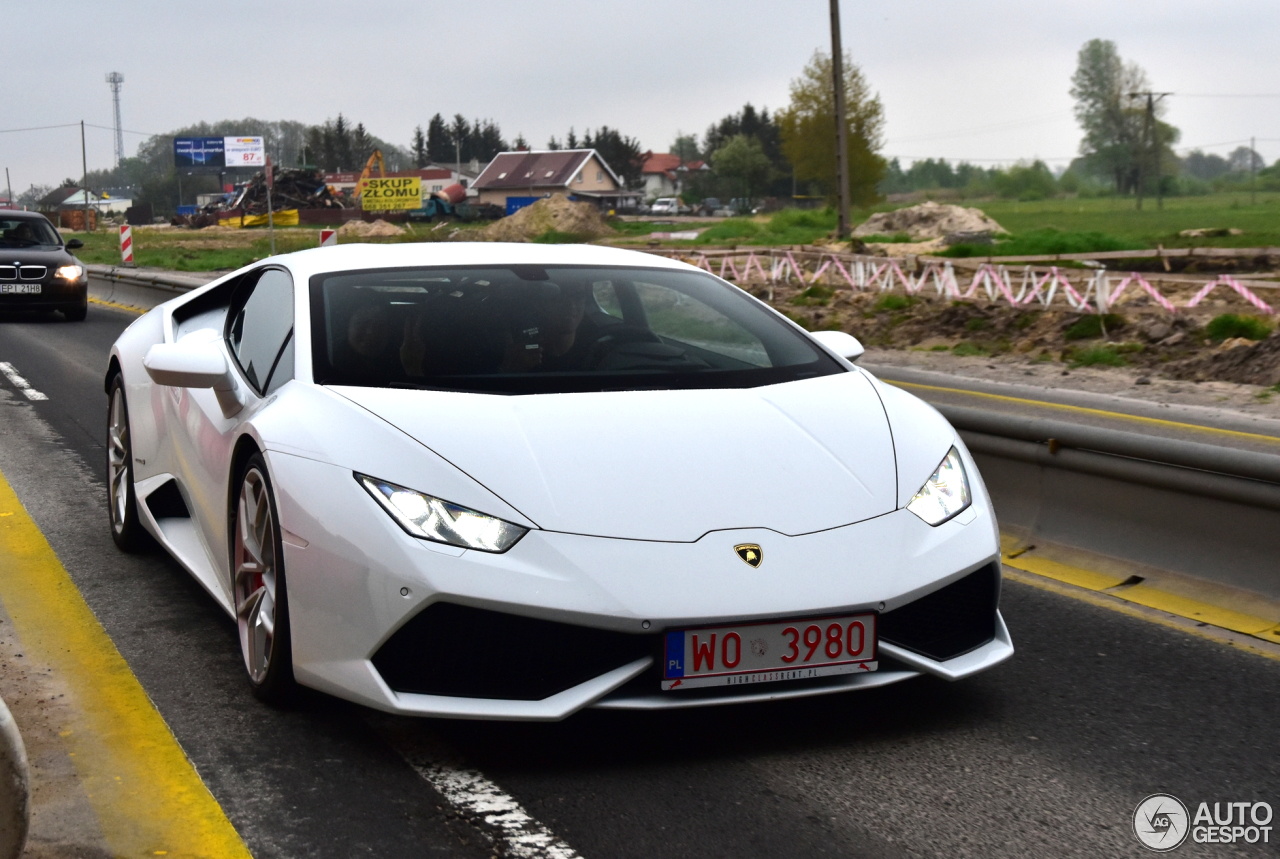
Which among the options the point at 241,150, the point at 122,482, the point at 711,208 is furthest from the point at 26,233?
the point at 241,150

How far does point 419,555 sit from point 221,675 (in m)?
1.28

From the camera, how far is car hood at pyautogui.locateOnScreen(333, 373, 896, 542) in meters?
3.46

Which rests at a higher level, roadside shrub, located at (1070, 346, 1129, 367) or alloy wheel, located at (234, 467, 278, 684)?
alloy wheel, located at (234, 467, 278, 684)

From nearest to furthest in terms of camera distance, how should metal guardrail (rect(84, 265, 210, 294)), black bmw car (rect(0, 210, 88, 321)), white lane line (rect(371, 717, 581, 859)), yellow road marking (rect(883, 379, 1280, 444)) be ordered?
white lane line (rect(371, 717, 581, 859)) < yellow road marking (rect(883, 379, 1280, 444)) < black bmw car (rect(0, 210, 88, 321)) < metal guardrail (rect(84, 265, 210, 294))

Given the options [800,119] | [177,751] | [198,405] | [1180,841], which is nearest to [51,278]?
[198,405]

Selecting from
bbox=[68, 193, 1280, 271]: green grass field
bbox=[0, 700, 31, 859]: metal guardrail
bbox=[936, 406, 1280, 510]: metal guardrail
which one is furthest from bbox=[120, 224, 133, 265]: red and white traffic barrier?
bbox=[0, 700, 31, 859]: metal guardrail

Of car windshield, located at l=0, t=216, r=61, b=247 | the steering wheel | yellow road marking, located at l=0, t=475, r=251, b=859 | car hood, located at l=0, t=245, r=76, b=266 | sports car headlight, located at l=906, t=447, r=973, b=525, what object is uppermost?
car windshield, located at l=0, t=216, r=61, b=247

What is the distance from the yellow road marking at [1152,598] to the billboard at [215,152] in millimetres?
147865

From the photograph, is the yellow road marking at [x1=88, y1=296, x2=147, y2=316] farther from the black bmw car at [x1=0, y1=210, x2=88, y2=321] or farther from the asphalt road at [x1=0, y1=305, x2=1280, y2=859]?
the asphalt road at [x1=0, y1=305, x2=1280, y2=859]

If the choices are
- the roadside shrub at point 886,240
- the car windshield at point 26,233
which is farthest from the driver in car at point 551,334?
the roadside shrub at point 886,240

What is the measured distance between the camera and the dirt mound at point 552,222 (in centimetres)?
6569

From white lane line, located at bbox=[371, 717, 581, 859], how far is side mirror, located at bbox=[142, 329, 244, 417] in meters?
1.23

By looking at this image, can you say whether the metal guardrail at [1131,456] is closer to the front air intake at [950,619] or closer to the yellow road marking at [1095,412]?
the front air intake at [950,619]

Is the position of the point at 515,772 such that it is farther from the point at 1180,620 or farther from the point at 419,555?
the point at 1180,620
